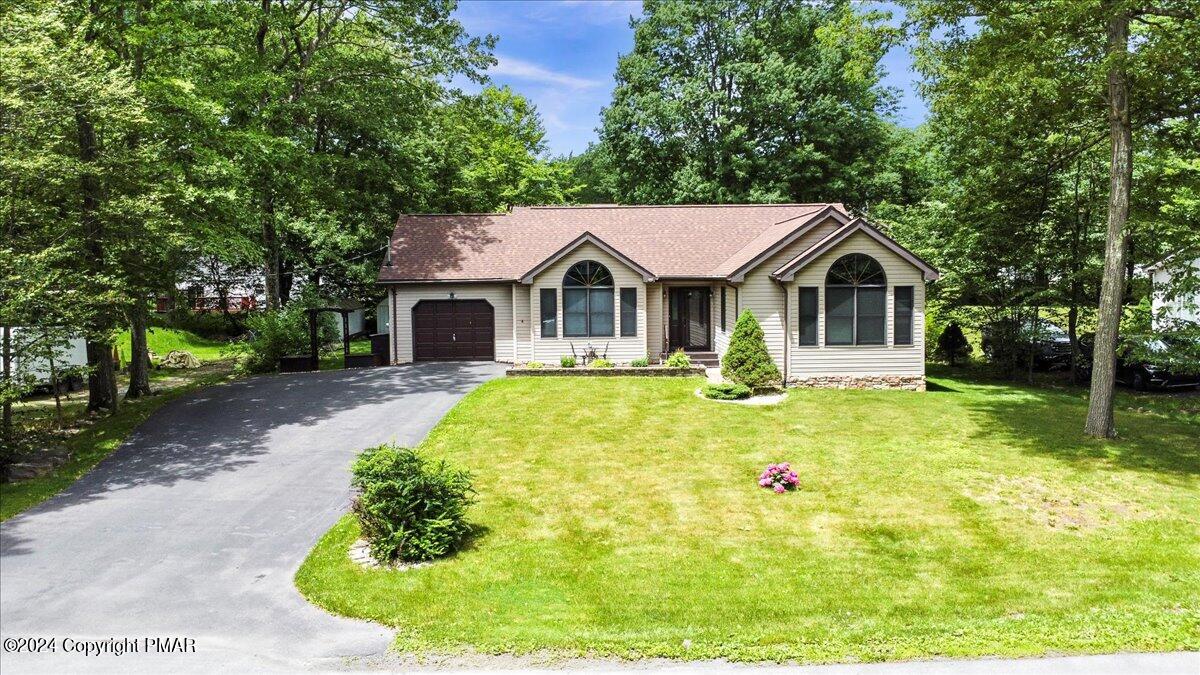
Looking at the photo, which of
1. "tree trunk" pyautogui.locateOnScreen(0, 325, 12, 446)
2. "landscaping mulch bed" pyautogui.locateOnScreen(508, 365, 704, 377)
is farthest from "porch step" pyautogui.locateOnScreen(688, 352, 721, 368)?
"tree trunk" pyautogui.locateOnScreen(0, 325, 12, 446)

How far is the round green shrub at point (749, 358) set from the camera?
18500 mm

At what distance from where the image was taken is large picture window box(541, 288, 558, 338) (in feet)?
72.9

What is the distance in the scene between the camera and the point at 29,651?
624cm

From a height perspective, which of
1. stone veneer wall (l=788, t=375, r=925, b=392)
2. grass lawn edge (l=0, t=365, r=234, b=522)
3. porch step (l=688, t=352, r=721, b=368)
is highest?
porch step (l=688, t=352, r=721, b=368)

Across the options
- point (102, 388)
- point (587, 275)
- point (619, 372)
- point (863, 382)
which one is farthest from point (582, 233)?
point (102, 388)

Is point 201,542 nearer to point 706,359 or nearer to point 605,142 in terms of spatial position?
point 706,359

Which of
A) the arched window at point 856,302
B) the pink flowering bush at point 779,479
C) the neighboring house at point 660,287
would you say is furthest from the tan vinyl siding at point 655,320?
the pink flowering bush at point 779,479

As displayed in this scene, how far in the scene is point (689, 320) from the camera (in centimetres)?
2436

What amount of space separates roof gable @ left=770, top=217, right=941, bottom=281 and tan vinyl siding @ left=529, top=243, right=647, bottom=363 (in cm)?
508

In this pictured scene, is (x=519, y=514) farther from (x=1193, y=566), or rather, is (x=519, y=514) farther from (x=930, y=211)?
(x=930, y=211)

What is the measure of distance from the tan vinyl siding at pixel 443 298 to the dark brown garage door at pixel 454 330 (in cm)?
17

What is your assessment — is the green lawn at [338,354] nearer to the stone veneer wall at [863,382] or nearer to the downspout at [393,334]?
the downspout at [393,334]

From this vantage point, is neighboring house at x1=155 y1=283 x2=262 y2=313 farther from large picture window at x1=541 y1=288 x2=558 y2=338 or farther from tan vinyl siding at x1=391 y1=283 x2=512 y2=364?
large picture window at x1=541 y1=288 x2=558 y2=338

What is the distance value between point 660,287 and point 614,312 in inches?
89.7
